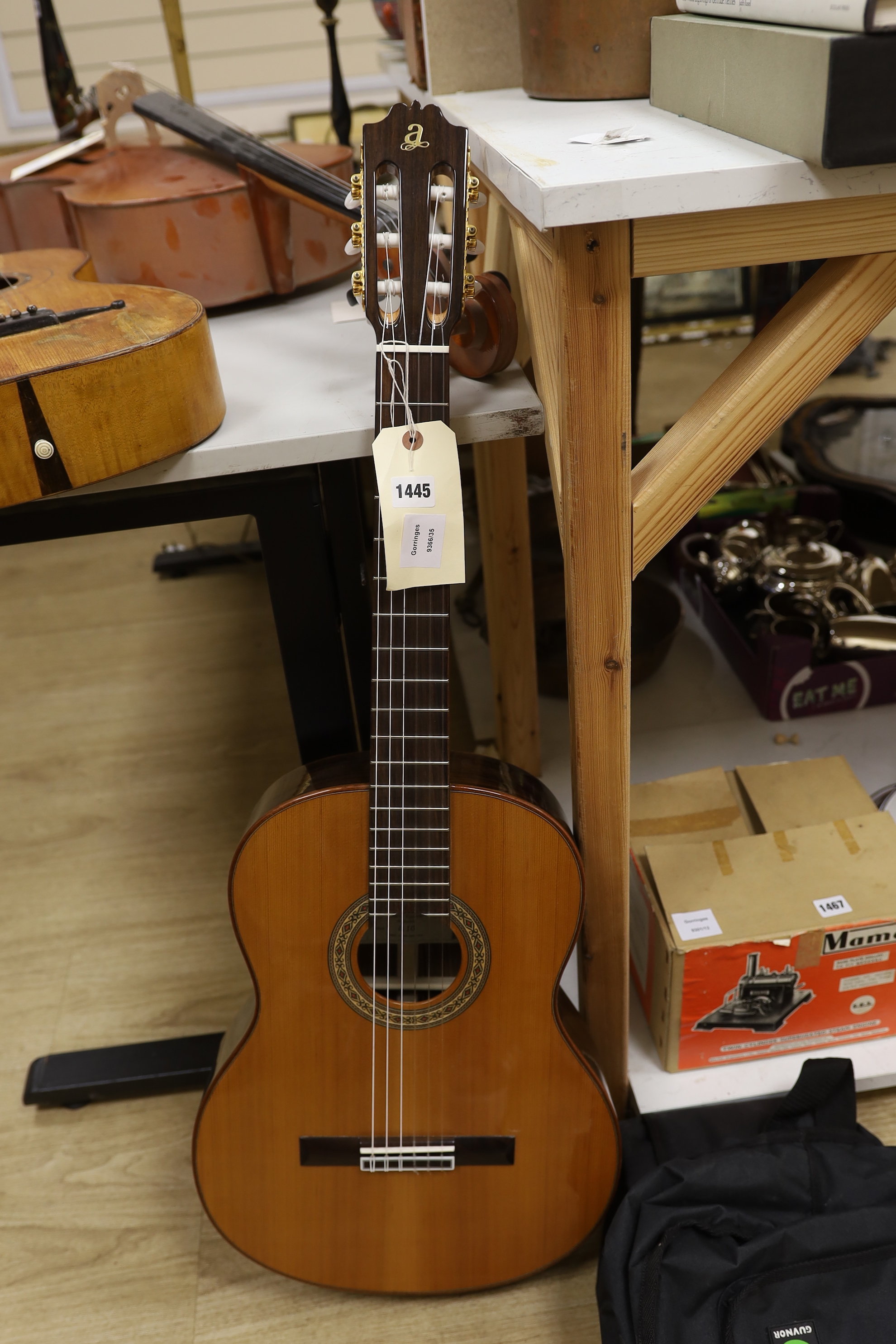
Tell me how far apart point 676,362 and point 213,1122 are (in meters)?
2.82

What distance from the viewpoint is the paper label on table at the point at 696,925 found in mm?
973

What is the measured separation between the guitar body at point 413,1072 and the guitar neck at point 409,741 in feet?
0.07

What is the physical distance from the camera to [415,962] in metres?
0.92

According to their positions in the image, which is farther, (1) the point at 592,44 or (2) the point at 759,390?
(1) the point at 592,44

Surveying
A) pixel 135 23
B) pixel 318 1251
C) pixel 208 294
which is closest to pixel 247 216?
pixel 208 294

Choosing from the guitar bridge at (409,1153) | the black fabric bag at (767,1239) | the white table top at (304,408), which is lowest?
the black fabric bag at (767,1239)

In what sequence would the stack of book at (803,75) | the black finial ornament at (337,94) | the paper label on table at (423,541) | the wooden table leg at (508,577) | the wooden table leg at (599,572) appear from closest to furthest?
the stack of book at (803,75), the wooden table leg at (599,572), the paper label on table at (423,541), the wooden table leg at (508,577), the black finial ornament at (337,94)

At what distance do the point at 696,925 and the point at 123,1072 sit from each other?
713 millimetres

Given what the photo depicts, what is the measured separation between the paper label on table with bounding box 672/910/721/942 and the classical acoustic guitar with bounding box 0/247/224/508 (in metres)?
0.64

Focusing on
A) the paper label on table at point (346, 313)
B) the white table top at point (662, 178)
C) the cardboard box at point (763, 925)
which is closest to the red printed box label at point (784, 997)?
the cardboard box at point (763, 925)

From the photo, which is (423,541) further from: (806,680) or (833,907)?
(806,680)

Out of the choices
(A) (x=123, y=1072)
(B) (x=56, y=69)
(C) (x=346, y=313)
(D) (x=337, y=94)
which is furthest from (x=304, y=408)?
(D) (x=337, y=94)

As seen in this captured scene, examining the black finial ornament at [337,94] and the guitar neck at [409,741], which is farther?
the black finial ornament at [337,94]

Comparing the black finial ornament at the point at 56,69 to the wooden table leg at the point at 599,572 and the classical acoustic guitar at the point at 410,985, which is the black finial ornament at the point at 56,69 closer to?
the classical acoustic guitar at the point at 410,985
